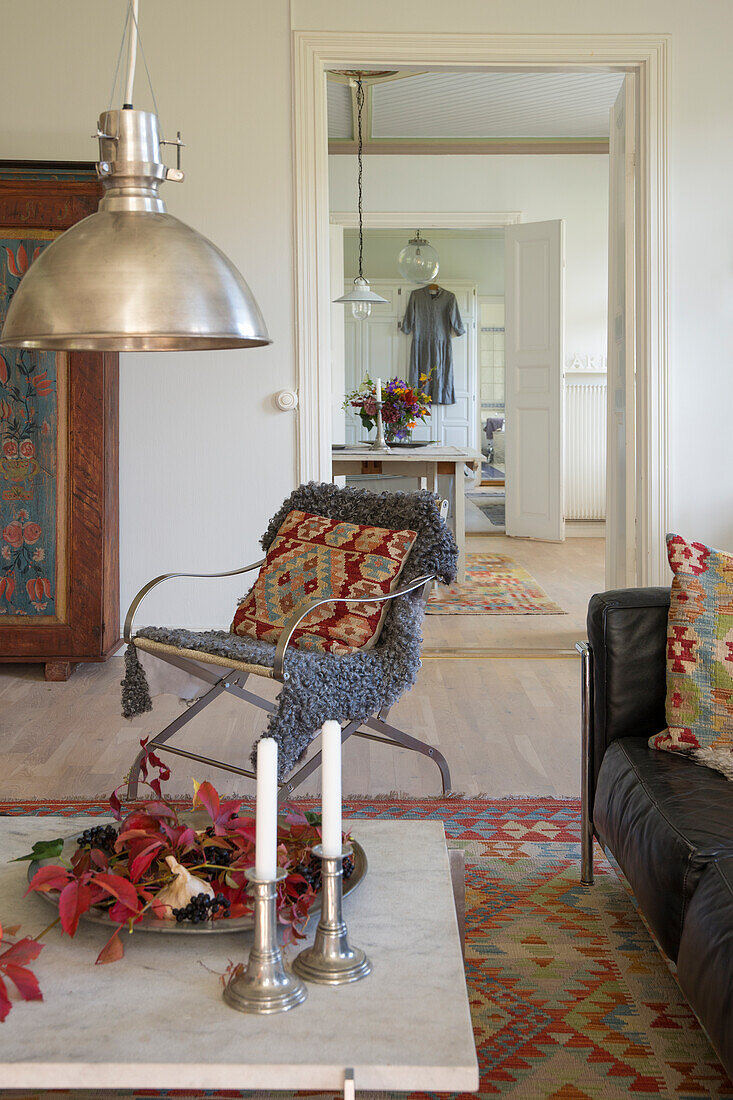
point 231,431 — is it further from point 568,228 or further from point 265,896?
point 568,228

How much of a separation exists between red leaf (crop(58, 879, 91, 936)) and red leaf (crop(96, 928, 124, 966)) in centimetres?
6

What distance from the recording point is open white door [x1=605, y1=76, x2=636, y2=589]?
4762 mm

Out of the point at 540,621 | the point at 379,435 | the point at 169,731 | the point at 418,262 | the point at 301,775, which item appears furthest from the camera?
the point at 418,262

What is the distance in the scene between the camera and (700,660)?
2.18 meters

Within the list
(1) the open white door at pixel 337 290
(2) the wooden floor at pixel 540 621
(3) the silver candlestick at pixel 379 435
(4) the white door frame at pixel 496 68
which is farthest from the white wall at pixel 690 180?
(1) the open white door at pixel 337 290

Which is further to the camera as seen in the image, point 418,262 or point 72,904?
point 418,262

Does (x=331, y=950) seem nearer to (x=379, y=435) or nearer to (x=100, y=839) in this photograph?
(x=100, y=839)

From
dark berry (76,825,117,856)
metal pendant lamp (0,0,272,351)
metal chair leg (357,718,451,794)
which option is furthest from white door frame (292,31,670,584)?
metal pendant lamp (0,0,272,351)

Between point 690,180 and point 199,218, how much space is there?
2.13 metres

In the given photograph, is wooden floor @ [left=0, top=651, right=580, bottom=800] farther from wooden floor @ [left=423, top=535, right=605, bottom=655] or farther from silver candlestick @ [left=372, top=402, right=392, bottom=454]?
silver candlestick @ [left=372, top=402, right=392, bottom=454]

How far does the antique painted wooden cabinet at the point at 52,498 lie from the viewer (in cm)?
428

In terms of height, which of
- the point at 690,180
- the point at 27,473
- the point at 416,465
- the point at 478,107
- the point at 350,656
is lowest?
the point at 350,656

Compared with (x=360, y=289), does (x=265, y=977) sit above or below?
below

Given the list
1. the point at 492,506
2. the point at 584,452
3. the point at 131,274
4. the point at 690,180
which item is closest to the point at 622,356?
the point at 690,180
